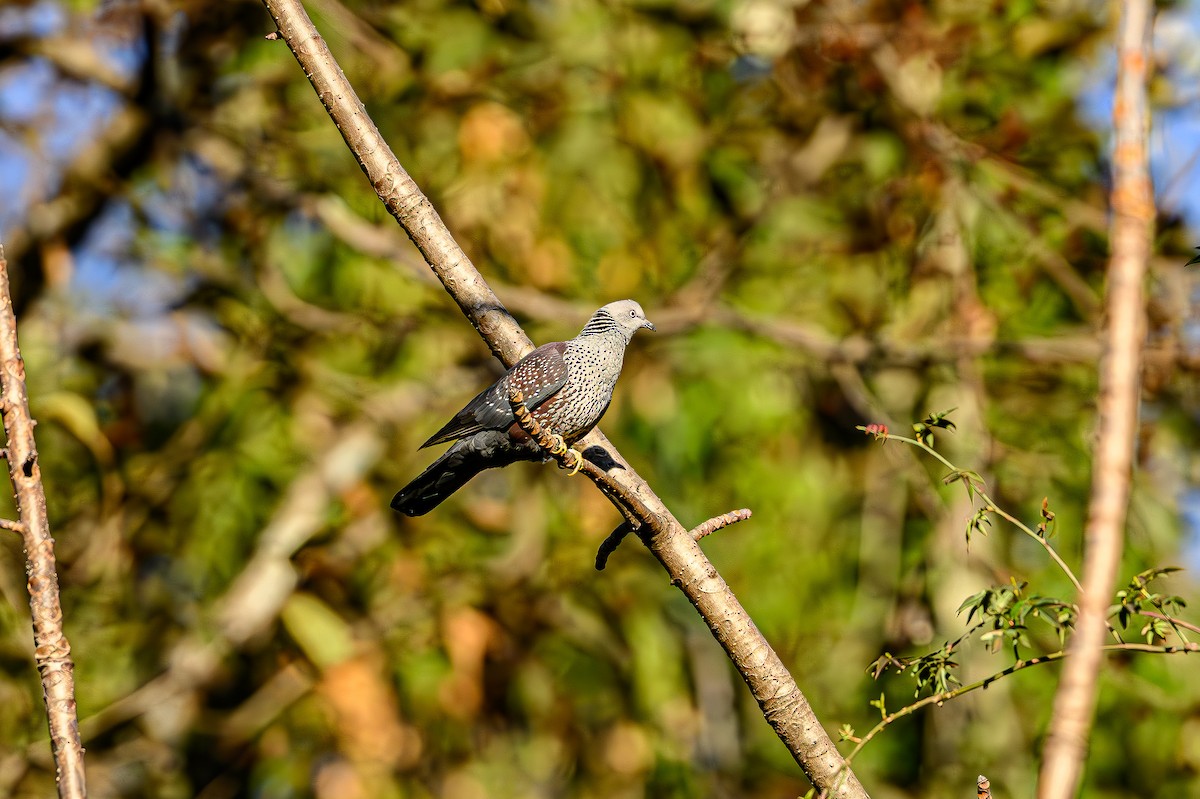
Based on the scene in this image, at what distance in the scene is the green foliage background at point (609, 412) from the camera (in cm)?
559

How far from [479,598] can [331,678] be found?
77 cm

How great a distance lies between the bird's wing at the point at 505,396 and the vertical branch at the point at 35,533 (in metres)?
1.27

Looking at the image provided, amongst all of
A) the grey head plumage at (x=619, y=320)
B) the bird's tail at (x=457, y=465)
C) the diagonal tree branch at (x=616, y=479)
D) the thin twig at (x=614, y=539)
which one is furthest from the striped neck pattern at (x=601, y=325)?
the thin twig at (x=614, y=539)

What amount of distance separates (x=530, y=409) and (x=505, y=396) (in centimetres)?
13

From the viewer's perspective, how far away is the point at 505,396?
10.3 ft

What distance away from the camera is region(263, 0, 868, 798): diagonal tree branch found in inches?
94.7

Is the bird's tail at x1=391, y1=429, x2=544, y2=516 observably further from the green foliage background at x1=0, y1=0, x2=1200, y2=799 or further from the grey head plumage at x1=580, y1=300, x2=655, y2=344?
the green foliage background at x1=0, y1=0, x2=1200, y2=799

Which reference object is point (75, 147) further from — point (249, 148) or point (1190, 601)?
point (1190, 601)

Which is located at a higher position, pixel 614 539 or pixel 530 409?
pixel 530 409

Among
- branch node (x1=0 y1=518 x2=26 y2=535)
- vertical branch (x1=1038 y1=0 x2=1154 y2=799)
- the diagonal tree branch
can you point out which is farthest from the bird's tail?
vertical branch (x1=1038 y1=0 x2=1154 y2=799)

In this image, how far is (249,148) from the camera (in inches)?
252

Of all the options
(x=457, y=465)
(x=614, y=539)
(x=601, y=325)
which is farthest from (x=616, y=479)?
(x=601, y=325)

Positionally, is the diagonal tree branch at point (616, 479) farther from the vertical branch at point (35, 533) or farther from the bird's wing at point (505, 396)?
the vertical branch at point (35, 533)

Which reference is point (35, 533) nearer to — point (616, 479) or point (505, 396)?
point (616, 479)
